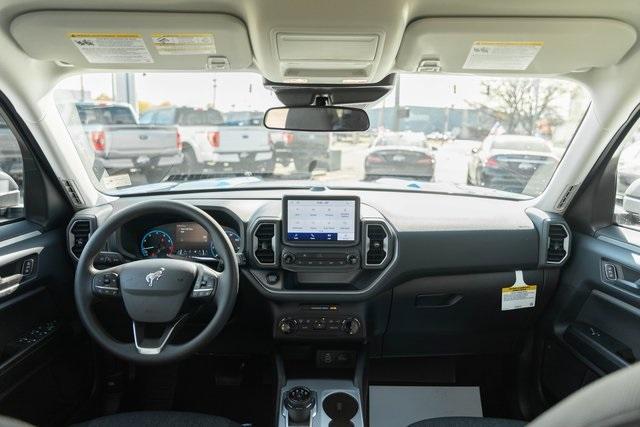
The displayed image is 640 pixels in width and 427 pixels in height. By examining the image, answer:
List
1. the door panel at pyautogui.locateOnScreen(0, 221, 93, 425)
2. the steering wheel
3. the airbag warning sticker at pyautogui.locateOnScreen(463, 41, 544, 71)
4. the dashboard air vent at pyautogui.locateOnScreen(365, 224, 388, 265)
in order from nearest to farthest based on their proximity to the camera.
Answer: the steering wheel → the airbag warning sticker at pyautogui.locateOnScreen(463, 41, 544, 71) → the door panel at pyautogui.locateOnScreen(0, 221, 93, 425) → the dashboard air vent at pyautogui.locateOnScreen(365, 224, 388, 265)

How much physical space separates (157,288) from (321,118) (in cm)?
129

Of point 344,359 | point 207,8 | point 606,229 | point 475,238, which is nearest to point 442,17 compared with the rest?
point 207,8

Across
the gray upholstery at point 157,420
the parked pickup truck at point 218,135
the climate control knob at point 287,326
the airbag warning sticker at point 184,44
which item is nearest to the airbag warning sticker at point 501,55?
the airbag warning sticker at point 184,44

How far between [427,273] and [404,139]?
1.63 metres

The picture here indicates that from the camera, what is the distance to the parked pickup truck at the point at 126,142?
3512 mm

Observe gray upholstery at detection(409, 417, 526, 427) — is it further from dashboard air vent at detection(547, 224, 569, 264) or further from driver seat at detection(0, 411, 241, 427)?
dashboard air vent at detection(547, 224, 569, 264)

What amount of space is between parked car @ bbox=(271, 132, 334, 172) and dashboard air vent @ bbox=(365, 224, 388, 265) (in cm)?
149

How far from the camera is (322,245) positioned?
270cm

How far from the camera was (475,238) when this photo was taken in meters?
2.83

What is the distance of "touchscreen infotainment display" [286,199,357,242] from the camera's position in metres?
2.65

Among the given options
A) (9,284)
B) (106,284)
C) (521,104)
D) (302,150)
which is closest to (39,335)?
(9,284)

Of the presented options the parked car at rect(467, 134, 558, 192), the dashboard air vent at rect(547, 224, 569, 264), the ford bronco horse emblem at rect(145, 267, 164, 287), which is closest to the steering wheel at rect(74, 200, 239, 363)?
the ford bronco horse emblem at rect(145, 267, 164, 287)

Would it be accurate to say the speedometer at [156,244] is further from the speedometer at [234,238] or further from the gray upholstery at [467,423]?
the gray upholstery at [467,423]

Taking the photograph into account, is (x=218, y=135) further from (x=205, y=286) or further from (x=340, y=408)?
(x=205, y=286)
